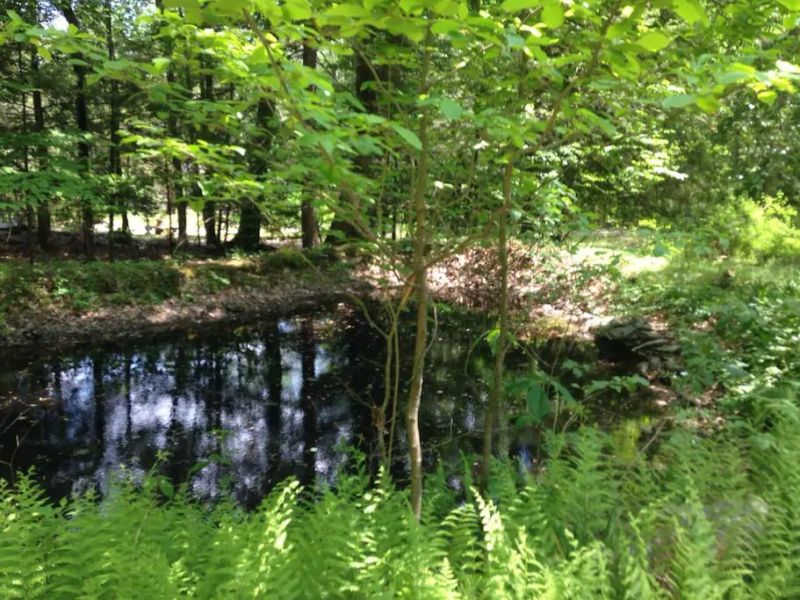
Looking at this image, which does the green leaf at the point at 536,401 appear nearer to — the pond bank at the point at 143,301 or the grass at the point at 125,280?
the grass at the point at 125,280

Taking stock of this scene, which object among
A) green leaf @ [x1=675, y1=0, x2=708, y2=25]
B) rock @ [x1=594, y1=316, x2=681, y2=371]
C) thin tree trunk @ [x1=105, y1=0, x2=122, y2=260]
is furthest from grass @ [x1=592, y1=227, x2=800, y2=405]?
thin tree trunk @ [x1=105, y1=0, x2=122, y2=260]

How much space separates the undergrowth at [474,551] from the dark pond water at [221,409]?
1.45m

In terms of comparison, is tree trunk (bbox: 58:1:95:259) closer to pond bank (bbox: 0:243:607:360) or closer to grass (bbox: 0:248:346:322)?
grass (bbox: 0:248:346:322)

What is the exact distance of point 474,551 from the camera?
271 centimetres

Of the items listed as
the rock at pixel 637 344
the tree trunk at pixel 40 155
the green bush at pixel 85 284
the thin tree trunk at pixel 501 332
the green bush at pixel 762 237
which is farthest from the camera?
the tree trunk at pixel 40 155

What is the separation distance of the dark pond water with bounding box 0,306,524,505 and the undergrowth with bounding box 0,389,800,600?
145 cm

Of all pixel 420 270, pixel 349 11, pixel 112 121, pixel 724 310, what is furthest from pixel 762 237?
pixel 112 121

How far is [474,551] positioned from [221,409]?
18.0 feet

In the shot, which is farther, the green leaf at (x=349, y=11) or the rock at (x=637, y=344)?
the rock at (x=637, y=344)

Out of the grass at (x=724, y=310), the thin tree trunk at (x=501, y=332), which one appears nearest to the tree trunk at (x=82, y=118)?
the grass at (x=724, y=310)

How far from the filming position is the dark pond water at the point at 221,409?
19.3ft

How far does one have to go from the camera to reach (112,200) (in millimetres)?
13578

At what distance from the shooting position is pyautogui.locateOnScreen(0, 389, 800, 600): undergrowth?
6.89ft

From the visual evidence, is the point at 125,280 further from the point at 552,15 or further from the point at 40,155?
the point at 552,15
